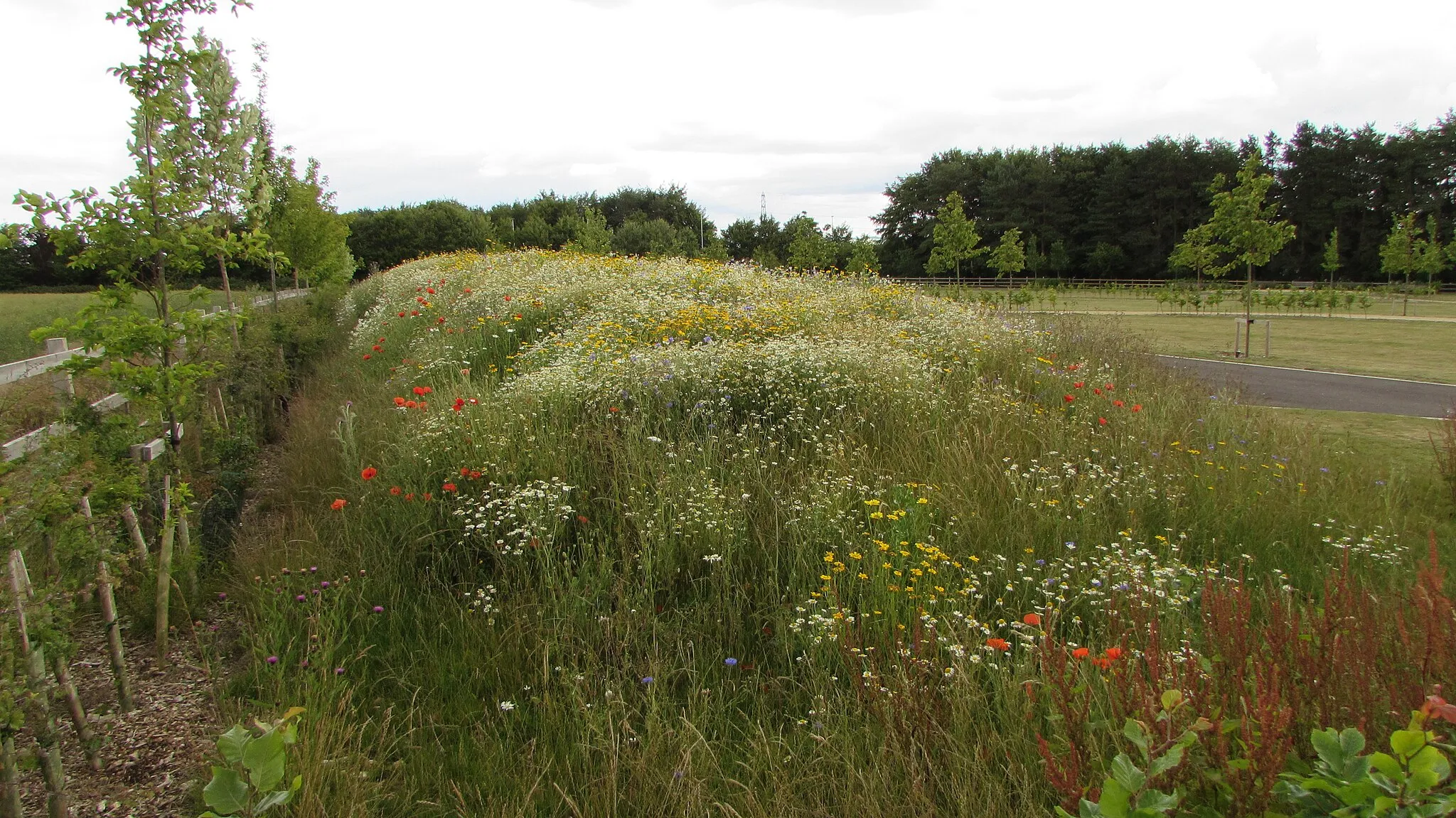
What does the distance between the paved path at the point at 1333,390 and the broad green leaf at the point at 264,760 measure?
10.2 m

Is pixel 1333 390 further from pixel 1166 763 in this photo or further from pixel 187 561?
pixel 187 561

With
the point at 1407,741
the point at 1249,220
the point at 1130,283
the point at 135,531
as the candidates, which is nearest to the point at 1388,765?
the point at 1407,741

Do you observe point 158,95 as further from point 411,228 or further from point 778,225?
A: point 778,225

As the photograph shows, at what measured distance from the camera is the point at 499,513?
4.14 m

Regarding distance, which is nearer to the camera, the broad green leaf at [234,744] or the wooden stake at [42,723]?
the broad green leaf at [234,744]

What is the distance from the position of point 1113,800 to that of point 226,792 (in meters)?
1.75

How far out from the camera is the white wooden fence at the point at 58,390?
3854mm

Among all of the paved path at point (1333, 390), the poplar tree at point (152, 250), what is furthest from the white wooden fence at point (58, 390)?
the paved path at point (1333, 390)

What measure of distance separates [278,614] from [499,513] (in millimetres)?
1111

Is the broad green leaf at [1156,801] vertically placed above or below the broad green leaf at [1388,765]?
below

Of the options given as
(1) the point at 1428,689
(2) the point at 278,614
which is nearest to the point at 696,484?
(2) the point at 278,614

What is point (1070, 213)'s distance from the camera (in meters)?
63.2

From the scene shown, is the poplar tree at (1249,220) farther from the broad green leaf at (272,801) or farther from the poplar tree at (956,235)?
the broad green leaf at (272,801)

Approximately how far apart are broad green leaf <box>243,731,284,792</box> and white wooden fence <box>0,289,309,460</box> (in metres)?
2.17
